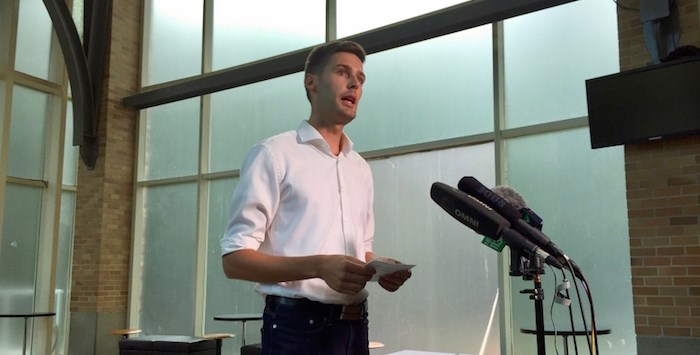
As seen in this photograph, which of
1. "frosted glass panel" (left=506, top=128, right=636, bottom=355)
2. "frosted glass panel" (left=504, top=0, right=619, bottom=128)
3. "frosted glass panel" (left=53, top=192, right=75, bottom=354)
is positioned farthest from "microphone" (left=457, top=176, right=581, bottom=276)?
"frosted glass panel" (left=53, top=192, right=75, bottom=354)

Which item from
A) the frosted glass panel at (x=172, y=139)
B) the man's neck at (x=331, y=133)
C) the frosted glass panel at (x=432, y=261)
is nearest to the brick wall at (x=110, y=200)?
the frosted glass panel at (x=172, y=139)

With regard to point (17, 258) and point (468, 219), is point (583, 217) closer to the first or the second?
point (468, 219)

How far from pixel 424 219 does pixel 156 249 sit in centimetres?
387

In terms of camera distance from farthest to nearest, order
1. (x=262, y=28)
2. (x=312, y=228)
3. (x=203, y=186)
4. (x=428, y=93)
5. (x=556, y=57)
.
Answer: (x=203, y=186) < (x=262, y=28) < (x=428, y=93) < (x=556, y=57) < (x=312, y=228)

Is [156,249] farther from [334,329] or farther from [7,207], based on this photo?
[334,329]

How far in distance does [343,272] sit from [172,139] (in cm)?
717

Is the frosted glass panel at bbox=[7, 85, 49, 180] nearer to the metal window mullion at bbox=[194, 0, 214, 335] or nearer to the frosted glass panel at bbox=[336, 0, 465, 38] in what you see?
the metal window mullion at bbox=[194, 0, 214, 335]

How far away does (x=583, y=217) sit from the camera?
191 inches

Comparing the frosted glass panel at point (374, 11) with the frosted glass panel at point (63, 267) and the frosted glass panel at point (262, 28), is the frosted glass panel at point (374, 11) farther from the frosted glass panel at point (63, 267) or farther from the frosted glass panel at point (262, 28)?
the frosted glass panel at point (63, 267)

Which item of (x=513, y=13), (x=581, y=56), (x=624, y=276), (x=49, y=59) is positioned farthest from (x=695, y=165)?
(x=49, y=59)

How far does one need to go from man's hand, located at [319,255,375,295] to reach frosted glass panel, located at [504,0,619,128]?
4.19 metres

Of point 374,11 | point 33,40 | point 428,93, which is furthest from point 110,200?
point 428,93

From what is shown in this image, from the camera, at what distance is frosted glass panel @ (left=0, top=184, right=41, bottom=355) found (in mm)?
7691

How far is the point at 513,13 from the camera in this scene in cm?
510
